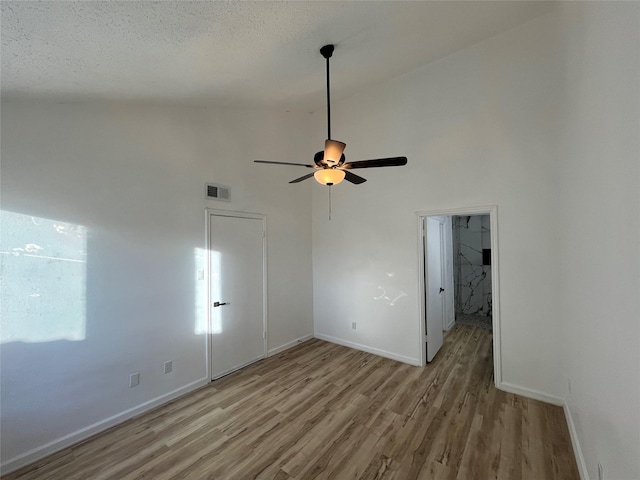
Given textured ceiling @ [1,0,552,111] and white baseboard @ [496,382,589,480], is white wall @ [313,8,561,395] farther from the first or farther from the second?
textured ceiling @ [1,0,552,111]

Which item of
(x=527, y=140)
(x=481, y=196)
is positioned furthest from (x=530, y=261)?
(x=527, y=140)

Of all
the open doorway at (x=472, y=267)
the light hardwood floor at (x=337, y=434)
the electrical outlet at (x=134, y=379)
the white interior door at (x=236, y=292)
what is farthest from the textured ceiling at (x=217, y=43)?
the open doorway at (x=472, y=267)

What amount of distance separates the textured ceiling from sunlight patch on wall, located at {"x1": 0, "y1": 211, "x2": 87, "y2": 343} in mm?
1070

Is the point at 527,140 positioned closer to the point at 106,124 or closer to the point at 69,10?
the point at 69,10

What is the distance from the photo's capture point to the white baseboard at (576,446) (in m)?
1.79

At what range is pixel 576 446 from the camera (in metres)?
2.03

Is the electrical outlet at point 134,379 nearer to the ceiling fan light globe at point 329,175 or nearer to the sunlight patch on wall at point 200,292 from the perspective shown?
the sunlight patch on wall at point 200,292

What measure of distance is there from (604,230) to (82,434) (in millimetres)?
4266

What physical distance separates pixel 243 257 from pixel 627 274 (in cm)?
356

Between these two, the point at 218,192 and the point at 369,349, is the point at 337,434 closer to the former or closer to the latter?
the point at 369,349

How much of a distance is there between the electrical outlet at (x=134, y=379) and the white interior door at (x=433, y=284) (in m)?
3.56

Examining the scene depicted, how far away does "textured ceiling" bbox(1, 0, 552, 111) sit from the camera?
1472 mm

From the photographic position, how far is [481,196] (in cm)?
307

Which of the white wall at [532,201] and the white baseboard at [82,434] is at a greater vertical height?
the white wall at [532,201]
